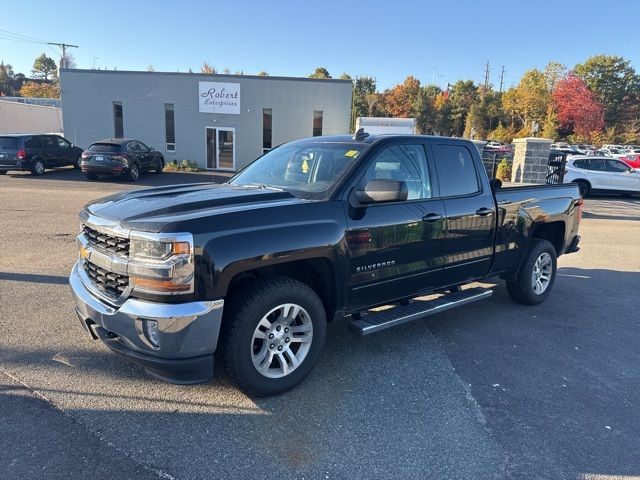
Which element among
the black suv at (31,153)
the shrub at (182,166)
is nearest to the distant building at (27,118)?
the shrub at (182,166)

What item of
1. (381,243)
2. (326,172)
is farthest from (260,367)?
(326,172)

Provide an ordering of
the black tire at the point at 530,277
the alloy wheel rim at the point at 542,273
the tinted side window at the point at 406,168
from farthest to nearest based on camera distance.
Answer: the alloy wheel rim at the point at 542,273, the black tire at the point at 530,277, the tinted side window at the point at 406,168

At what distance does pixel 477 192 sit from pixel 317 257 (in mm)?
2229

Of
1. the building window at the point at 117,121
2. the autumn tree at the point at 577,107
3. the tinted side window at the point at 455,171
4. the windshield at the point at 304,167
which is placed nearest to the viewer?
the windshield at the point at 304,167

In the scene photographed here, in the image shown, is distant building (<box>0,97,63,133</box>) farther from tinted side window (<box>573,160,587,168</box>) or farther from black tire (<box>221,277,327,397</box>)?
black tire (<box>221,277,327,397</box>)

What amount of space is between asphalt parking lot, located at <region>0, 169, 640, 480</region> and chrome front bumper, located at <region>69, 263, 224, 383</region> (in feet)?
1.26

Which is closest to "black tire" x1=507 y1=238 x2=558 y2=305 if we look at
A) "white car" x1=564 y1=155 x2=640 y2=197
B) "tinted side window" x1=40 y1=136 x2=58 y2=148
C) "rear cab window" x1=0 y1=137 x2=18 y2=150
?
"white car" x1=564 y1=155 x2=640 y2=197

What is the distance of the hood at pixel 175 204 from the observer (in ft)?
10.1

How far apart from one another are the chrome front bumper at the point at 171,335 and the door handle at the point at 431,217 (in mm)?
2059

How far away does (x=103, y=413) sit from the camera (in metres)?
3.14

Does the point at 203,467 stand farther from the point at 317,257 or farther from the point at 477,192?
the point at 477,192

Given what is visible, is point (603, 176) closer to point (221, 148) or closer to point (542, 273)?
point (542, 273)

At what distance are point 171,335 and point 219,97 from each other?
81.3 ft

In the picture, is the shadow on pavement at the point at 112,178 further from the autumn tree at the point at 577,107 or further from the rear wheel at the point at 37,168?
the autumn tree at the point at 577,107
